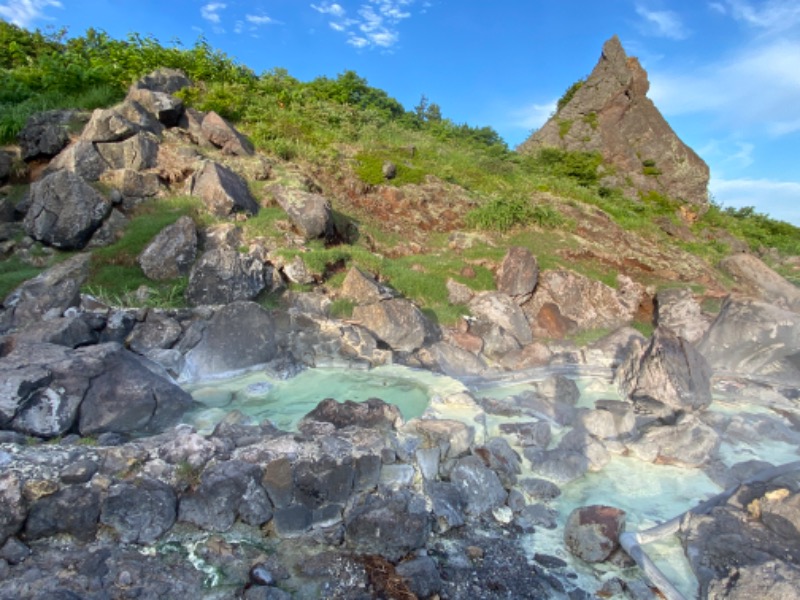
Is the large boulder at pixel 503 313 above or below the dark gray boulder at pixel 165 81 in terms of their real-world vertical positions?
below

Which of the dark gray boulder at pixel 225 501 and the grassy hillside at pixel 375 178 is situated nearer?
the dark gray boulder at pixel 225 501

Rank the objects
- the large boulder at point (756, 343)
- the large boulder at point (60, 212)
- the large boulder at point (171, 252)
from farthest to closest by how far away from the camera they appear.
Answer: the large boulder at point (60, 212) < the large boulder at point (171, 252) < the large boulder at point (756, 343)

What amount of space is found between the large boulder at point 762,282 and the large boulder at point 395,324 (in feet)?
31.7

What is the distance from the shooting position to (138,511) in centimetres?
509

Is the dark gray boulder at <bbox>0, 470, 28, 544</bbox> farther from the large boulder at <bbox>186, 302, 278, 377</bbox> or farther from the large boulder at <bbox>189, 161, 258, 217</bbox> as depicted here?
the large boulder at <bbox>189, 161, 258, 217</bbox>

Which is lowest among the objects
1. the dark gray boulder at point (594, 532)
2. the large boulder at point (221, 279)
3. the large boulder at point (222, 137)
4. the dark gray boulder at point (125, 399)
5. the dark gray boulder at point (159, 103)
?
the dark gray boulder at point (594, 532)

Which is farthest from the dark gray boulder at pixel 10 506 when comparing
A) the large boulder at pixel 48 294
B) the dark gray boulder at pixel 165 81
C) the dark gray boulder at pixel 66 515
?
the dark gray boulder at pixel 165 81

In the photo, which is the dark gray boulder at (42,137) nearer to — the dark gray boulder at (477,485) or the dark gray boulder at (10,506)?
the dark gray boulder at (10,506)

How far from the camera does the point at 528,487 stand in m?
6.41

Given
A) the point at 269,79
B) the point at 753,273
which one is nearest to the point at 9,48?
the point at 269,79

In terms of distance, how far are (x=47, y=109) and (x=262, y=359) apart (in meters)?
10.8

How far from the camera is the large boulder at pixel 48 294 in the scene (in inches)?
371

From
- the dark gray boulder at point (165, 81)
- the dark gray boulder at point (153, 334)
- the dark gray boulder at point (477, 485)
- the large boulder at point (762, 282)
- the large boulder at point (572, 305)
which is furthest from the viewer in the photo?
the dark gray boulder at point (165, 81)

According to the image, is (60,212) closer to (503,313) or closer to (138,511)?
(138,511)
